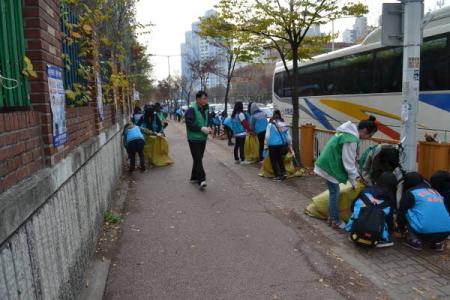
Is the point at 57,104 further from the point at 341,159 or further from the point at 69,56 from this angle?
the point at 341,159

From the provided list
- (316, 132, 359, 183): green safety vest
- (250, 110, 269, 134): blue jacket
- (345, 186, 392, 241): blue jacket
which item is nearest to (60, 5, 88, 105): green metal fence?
(316, 132, 359, 183): green safety vest

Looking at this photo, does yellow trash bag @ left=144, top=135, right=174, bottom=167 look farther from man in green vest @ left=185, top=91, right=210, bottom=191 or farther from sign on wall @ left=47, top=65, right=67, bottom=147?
sign on wall @ left=47, top=65, right=67, bottom=147

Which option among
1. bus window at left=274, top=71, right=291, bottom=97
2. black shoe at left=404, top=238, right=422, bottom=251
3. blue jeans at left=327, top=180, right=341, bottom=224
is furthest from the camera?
bus window at left=274, top=71, right=291, bottom=97

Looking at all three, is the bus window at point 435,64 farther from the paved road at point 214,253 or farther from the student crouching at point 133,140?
the student crouching at point 133,140

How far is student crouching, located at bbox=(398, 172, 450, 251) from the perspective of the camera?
14.9ft

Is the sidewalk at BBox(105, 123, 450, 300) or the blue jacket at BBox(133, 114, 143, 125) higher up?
the blue jacket at BBox(133, 114, 143, 125)

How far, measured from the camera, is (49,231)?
290 centimetres

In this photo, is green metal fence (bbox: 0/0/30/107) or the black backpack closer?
green metal fence (bbox: 0/0/30/107)

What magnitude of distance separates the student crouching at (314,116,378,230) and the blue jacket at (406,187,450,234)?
0.86 m

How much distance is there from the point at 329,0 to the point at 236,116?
3.87 m

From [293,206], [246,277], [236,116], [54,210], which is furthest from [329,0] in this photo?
[54,210]

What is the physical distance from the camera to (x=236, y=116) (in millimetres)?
11234

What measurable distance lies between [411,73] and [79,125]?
446cm

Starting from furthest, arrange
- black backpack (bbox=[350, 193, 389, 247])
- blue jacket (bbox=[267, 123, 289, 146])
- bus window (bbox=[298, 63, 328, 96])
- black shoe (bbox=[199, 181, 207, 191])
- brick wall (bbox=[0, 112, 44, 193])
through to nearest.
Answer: bus window (bbox=[298, 63, 328, 96])
blue jacket (bbox=[267, 123, 289, 146])
black shoe (bbox=[199, 181, 207, 191])
black backpack (bbox=[350, 193, 389, 247])
brick wall (bbox=[0, 112, 44, 193])
